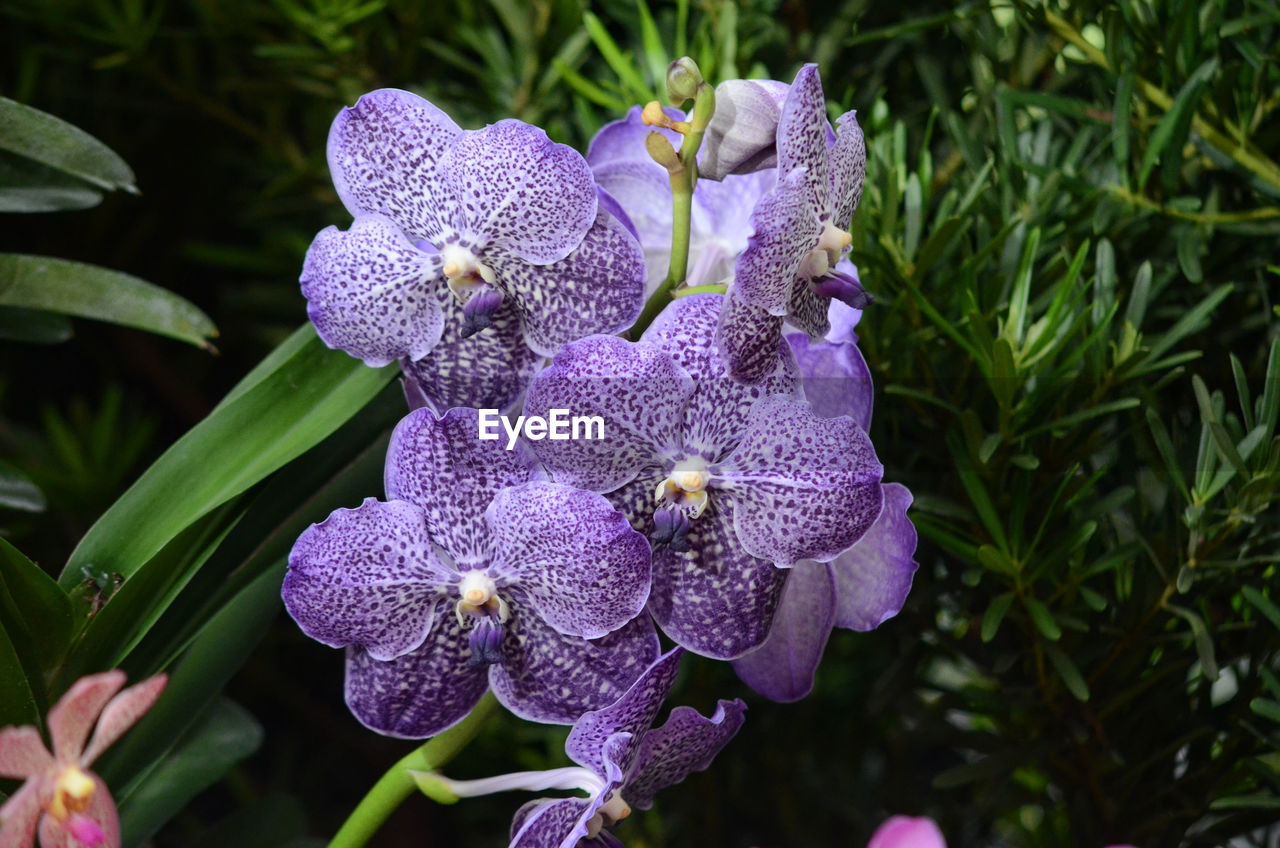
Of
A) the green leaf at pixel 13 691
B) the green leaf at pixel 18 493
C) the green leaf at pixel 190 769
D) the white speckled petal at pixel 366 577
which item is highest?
the white speckled petal at pixel 366 577

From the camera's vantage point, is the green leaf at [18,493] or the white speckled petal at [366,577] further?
the green leaf at [18,493]

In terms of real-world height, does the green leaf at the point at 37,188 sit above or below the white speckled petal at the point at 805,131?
below

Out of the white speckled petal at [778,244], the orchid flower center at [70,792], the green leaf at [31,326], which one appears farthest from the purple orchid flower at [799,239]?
the green leaf at [31,326]

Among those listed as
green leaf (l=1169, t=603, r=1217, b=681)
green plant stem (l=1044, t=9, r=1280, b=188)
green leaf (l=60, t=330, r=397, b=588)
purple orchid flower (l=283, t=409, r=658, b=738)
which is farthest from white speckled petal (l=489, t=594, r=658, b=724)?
green plant stem (l=1044, t=9, r=1280, b=188)

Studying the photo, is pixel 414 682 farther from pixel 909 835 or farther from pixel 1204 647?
pixel 1204 647

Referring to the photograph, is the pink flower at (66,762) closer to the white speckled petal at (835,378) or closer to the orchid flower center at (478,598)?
the orchid flower center at (478,598)

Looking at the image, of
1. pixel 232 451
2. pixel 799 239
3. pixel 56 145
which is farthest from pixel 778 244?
pixel 56 145
